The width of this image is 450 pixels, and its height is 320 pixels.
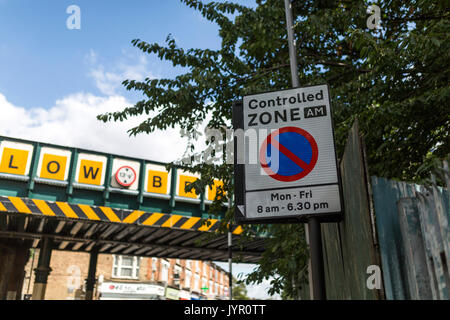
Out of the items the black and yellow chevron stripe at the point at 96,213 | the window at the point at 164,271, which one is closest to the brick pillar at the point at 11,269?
the black and yellow chevron stripe at the point at 96,213

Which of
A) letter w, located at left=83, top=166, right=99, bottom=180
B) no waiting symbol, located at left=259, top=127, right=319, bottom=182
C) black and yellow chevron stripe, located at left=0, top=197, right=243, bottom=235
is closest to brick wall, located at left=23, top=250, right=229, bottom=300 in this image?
black and yellow chevron stripe, located at left=0, top=197, right=243, bottom=235

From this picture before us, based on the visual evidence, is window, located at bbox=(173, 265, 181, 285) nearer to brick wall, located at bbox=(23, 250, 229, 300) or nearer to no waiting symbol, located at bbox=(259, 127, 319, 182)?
brick wall, located at bbox=(23, 250, 229, 300)

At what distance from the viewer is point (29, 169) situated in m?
10.9

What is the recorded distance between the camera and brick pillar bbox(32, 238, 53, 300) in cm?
1270

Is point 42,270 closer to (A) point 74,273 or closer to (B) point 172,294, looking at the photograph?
(A) point 74,273

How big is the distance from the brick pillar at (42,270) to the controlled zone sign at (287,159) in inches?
483

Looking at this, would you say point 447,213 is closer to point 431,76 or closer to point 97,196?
point 431,76

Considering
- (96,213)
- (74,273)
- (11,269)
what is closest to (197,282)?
(74,273)

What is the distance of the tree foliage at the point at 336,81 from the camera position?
553 centimetres

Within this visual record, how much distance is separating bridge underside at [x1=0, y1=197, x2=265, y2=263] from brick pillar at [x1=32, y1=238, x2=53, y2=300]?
0.34 metres

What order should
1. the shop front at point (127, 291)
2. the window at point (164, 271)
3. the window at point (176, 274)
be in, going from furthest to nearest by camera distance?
the window at point (176, 274)
the window at point (164, 271)
the shop front at point (127, 291)

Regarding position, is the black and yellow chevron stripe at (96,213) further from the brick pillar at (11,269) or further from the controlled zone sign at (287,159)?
the controlled zone sign at (287,159)

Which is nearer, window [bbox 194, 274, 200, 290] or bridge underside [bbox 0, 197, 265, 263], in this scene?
bridge underside [bbox 0, 197, 265, 263]
